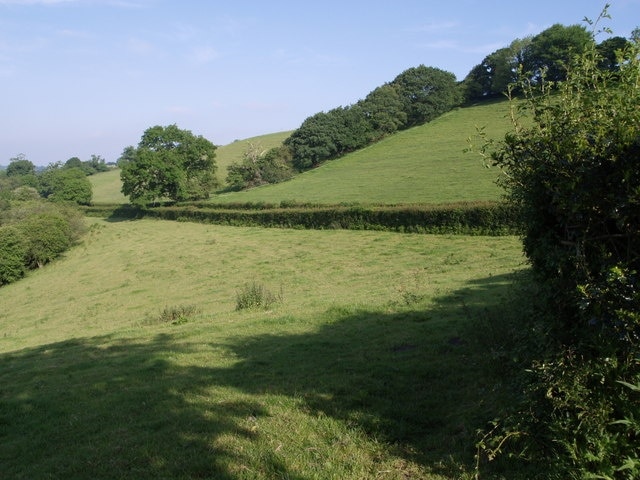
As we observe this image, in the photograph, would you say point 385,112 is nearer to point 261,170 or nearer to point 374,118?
point 374,118

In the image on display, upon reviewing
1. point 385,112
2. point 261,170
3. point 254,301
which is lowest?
point 254,301

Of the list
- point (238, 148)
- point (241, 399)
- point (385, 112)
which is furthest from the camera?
point (238, 148)

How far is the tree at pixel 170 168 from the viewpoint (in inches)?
2835

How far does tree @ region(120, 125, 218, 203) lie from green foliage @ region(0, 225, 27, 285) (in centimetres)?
2460

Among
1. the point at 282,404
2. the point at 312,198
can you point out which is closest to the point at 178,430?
the point at 282,404

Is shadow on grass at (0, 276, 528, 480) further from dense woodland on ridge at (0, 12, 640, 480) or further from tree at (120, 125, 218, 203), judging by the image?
tree at (120, 125, 218, 203)

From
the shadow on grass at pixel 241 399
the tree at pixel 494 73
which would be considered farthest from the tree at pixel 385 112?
the shadow on grass at pixel 241 399

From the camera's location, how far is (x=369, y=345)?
9984 mm

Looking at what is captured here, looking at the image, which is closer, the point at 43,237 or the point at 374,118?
the point at 43,237

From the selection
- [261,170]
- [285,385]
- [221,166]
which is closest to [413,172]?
[261,170]

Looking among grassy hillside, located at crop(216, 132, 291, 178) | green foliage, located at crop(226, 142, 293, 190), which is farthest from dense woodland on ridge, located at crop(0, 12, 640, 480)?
grassy hillside, located at crop(216, 132, 291, 178)

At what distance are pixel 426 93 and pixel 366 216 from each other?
51005 mm

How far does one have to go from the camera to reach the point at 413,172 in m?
56.0

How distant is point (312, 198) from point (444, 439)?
48.9 m
